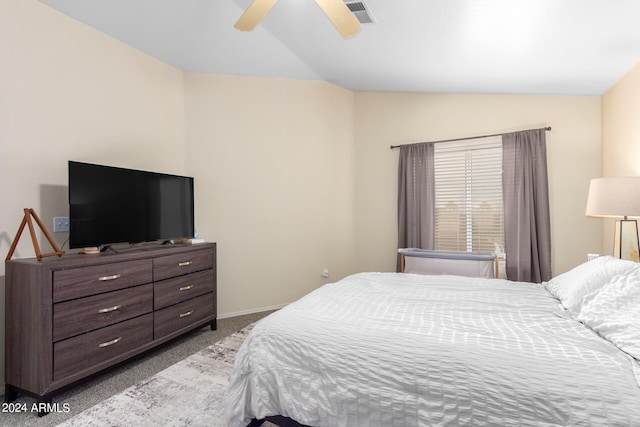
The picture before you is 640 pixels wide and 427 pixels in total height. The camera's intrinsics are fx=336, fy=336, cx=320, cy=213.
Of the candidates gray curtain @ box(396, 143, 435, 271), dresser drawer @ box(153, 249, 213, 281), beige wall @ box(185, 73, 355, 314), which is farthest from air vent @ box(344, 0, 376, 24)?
dresser drawer @ box(153, 249, 213, 281)

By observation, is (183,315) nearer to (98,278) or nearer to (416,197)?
(98,278)

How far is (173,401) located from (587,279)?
2.47 metres

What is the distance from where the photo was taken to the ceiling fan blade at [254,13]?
194 cm

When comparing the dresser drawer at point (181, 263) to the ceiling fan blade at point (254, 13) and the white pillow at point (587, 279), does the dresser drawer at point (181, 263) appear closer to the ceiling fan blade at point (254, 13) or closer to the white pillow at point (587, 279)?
the ceiling fan blade at point (254, 13)

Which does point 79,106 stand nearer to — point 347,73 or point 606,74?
point 347,73

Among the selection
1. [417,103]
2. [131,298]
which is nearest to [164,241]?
[131,298]

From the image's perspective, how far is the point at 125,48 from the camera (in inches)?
117

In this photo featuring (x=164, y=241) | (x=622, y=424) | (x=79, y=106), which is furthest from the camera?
(x=164, y=241)

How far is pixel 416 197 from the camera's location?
13.0 ft

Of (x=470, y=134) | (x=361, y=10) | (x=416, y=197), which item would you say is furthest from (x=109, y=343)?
(x=470, y=134)

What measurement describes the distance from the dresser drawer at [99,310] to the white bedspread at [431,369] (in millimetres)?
1185

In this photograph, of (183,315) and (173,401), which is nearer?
(173,401)

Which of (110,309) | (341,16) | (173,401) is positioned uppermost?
(341,16)

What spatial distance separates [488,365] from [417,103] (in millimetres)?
3439
